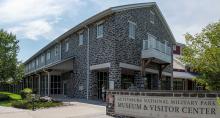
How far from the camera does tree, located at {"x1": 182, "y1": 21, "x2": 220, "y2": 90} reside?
12774mm

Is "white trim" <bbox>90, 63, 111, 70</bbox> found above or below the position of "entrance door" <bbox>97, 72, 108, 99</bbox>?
above

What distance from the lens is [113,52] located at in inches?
1011

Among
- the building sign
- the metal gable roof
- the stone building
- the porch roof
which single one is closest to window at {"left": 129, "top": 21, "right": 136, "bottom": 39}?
the stone building

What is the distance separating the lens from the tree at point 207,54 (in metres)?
12.8

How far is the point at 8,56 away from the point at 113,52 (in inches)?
1016

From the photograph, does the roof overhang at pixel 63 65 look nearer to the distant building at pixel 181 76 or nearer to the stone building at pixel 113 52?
the stone building at pixel 113 52

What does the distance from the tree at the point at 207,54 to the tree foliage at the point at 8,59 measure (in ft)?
115

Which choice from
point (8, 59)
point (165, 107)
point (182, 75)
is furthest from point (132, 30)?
point (8, 59)

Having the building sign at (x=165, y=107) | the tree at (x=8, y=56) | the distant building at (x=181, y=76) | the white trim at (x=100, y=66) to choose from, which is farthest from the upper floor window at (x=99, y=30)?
the tree at (x=8, y=56)

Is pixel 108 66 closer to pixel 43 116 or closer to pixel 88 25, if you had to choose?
pixel 88 25

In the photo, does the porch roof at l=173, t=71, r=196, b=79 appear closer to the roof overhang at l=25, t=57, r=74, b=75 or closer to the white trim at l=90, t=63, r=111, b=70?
the roof overhang at l=25, t=57, r=74, b=75

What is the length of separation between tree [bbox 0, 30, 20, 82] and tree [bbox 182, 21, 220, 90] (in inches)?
1377

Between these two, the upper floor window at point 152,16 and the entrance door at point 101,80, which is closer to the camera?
the entrance door at point 101,80

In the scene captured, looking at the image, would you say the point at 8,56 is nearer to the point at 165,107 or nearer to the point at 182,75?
the point at 182,75
